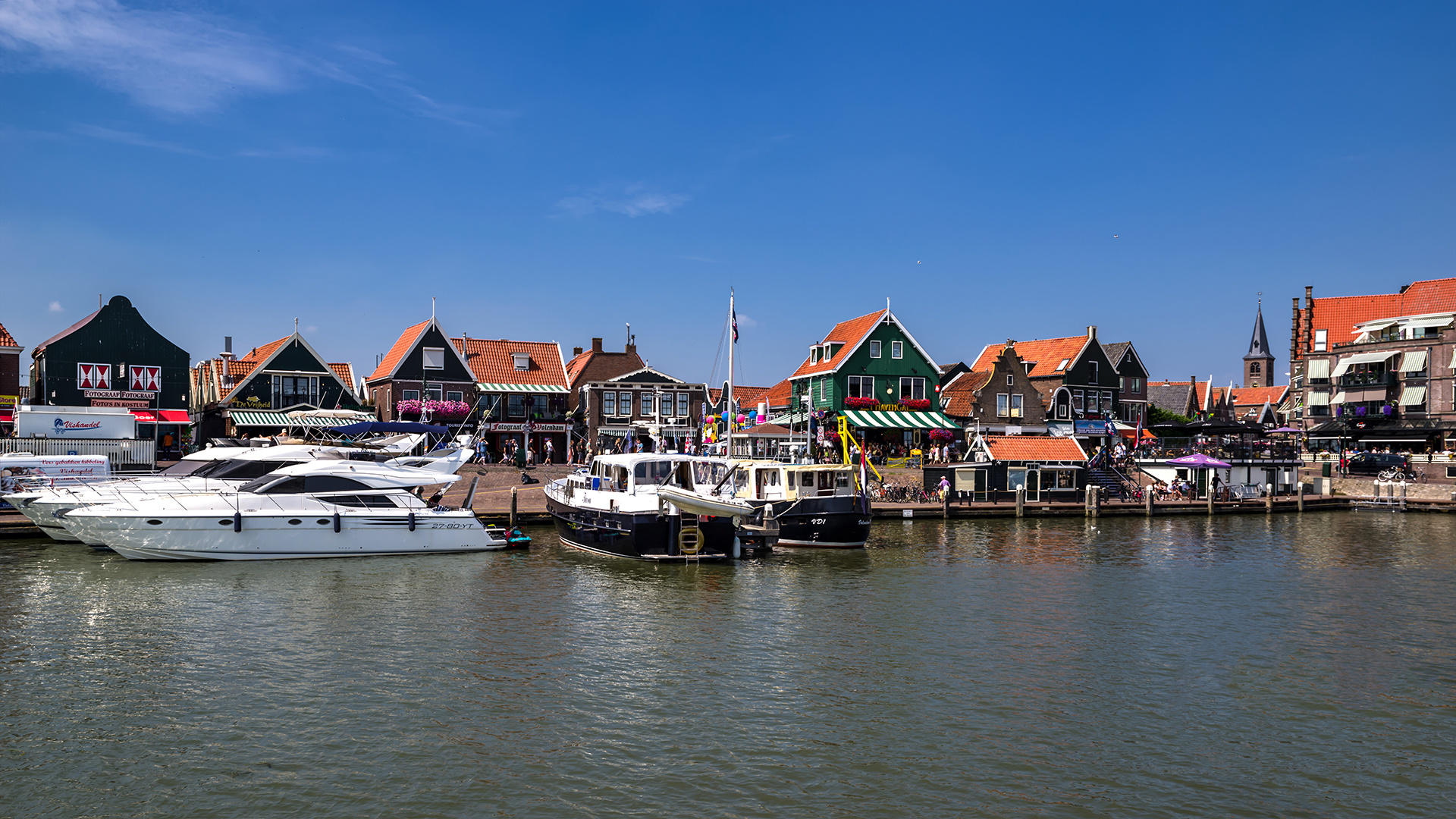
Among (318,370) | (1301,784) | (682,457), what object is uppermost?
(318,370)

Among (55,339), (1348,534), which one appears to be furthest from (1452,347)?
(55,339)

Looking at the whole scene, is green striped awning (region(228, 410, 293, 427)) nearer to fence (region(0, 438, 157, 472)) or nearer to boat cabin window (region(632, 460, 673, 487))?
fence (region(0, 438, 157, 472))

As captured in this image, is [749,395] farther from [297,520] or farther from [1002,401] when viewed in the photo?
[297,520]

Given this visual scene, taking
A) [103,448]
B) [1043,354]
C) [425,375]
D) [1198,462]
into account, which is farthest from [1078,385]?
[103,448]

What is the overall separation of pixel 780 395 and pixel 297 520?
48876 mm

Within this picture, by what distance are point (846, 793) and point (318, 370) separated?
189 feet

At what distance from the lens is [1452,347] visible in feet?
223

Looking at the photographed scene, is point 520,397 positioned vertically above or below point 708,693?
above

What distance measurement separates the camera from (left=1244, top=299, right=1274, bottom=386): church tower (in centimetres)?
13925

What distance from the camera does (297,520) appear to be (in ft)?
98.4

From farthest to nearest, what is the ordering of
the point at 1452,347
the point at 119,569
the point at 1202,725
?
the point at 1452,347 → the point at 119,569 → the point at 1202,725

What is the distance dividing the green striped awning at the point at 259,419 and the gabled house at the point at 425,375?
7.09m

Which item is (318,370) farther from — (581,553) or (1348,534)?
(1348,534)

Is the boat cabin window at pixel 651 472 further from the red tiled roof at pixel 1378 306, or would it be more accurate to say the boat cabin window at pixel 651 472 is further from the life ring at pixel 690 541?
the red tiled roof at pixel 1378 306
